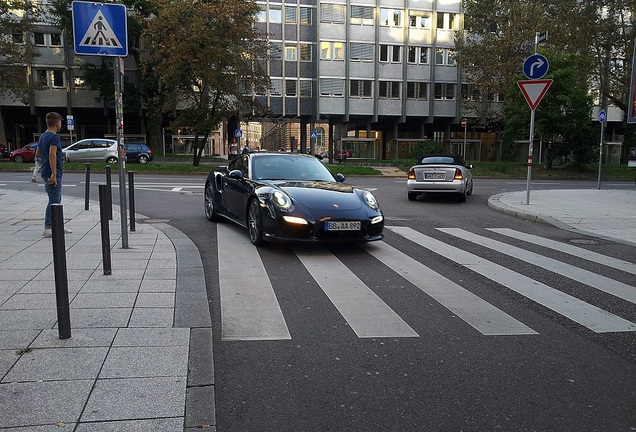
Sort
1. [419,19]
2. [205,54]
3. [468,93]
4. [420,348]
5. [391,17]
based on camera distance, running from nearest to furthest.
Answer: [420,348] → [205,54] → [391,17] → [419,19] → [468,93]

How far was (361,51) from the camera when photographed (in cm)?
4872

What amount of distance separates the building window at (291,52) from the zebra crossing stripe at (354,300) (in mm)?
44051

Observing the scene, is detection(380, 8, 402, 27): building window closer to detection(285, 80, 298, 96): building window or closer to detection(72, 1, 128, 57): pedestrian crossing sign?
detection(285, 80, 298, 96): building window

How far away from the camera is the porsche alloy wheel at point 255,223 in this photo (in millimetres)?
7730

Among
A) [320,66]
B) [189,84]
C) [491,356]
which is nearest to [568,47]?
[320,66]

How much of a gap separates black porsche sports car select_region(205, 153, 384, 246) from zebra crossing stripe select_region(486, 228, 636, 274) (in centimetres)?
299

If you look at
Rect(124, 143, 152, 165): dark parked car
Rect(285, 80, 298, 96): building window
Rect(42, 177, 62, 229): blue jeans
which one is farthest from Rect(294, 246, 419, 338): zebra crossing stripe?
Rect(285, 80, 298, 96): building window

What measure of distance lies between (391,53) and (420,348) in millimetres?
48764

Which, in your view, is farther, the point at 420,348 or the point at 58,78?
the point at 58,78

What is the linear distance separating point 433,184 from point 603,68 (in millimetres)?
28043

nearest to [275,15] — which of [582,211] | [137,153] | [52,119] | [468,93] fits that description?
[468,93]

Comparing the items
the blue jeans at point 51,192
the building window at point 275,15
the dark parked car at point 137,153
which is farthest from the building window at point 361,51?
the blue jeans at point 51,192

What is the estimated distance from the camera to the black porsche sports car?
725 centimetres

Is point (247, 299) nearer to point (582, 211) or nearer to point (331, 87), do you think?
point (582, 211)
